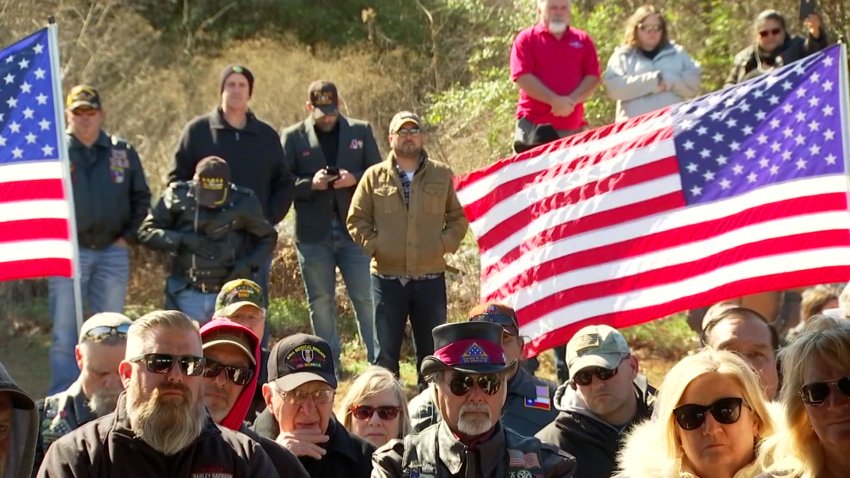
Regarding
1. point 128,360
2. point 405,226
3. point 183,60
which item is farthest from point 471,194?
point 183,60

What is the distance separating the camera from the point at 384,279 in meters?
10.8

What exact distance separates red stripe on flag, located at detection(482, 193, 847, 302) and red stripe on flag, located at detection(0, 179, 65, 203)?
2766 mm

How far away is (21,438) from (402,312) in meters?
6.15

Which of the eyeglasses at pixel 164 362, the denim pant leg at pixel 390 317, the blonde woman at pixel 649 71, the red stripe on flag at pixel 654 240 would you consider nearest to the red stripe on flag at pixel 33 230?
the denim pant leg at pixel 390 317

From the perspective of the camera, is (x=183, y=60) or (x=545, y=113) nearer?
(x=545, y=113)

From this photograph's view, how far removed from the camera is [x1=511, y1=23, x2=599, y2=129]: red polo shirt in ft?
38.9

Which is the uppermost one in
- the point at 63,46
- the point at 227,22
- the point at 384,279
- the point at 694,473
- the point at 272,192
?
the point at 227,22

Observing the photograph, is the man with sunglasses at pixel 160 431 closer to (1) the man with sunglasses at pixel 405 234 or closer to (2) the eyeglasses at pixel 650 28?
(1) the man with sunglasses at pixel 405 234

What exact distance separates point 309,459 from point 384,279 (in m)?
4.14

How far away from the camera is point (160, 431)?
545 cm

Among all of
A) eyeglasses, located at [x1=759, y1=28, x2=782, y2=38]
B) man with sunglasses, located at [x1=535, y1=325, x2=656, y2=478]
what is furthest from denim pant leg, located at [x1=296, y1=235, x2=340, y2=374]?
man with sunglasses, located at [x1=535, y1=325, x2=656, y2=478]

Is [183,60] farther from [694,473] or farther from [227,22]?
[694,473]

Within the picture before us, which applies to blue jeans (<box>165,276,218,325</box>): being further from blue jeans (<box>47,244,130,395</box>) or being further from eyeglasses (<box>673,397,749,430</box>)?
eyeglasses (<box>673,397,749,430</box>)

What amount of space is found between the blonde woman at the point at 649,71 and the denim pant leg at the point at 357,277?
2.36 m
